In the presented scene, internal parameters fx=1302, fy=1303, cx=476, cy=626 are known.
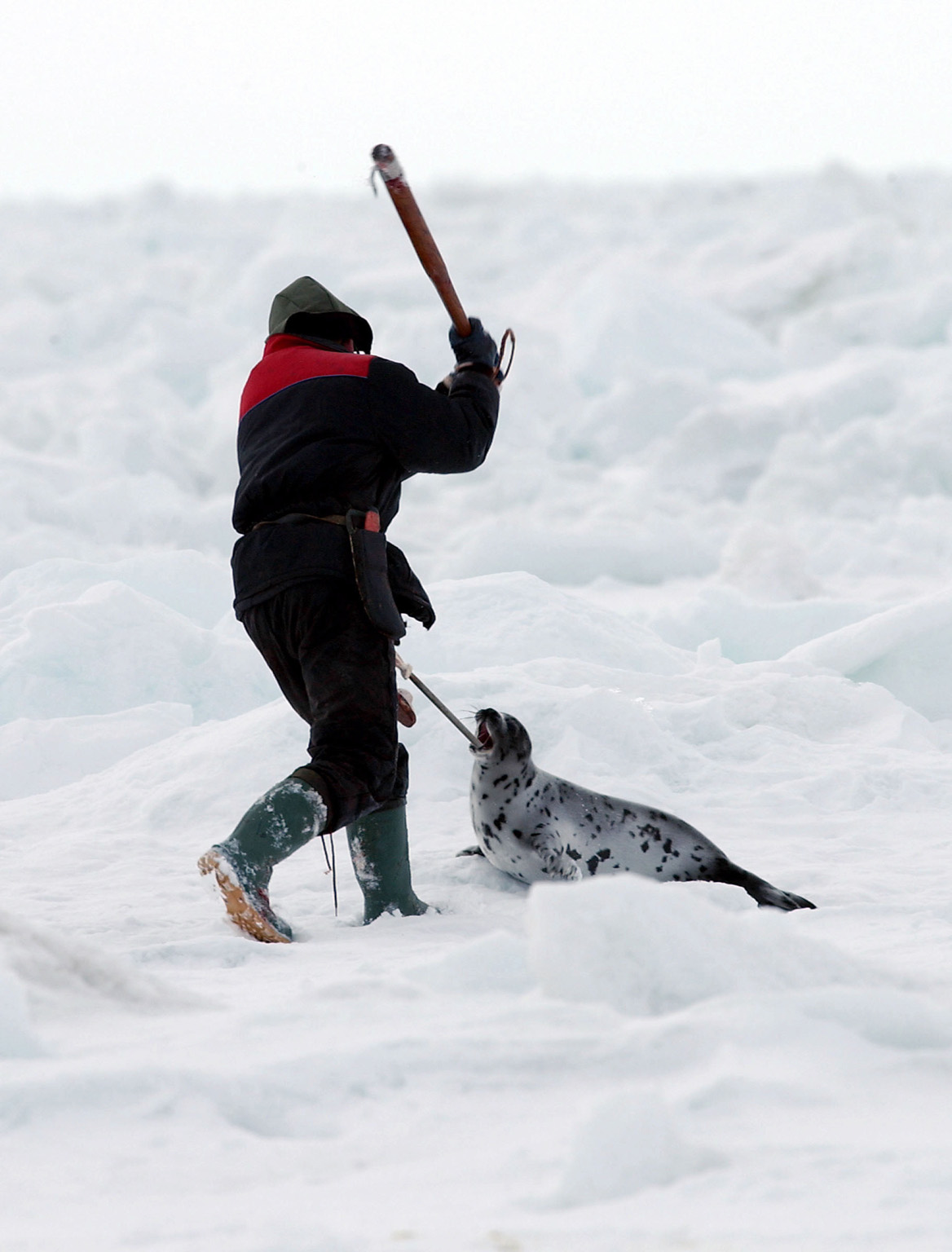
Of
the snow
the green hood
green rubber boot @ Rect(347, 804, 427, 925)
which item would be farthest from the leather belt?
the snow

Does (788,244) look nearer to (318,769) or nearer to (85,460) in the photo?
(85,460)

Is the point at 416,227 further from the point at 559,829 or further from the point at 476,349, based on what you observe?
the point at 559,829

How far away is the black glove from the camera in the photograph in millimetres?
2875

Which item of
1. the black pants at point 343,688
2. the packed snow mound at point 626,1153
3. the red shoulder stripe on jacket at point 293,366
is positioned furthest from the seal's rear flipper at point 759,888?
the packed snow mound at point 626,1153

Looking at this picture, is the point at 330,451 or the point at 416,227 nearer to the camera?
the point at 330,451

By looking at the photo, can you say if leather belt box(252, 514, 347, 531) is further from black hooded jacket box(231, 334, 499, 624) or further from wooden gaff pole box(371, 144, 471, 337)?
wooden gaff pole box(371, 144, 471, 337)

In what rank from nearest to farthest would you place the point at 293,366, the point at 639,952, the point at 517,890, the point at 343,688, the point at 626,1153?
the point at 626,1153 → the point at 639,952 → the point at 343,688 → the point at 293,366 → the point at 517,890

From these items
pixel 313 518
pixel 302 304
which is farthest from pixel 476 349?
pixel 313 518

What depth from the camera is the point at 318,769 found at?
2604 millimetres

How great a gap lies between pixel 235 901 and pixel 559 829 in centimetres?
94

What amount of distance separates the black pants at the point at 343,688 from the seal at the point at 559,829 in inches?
18.6

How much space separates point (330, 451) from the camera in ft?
8.91

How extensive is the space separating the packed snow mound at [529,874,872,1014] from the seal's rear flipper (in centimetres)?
109

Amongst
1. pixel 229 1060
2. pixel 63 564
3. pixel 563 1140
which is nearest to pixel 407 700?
pixel 229 1060
